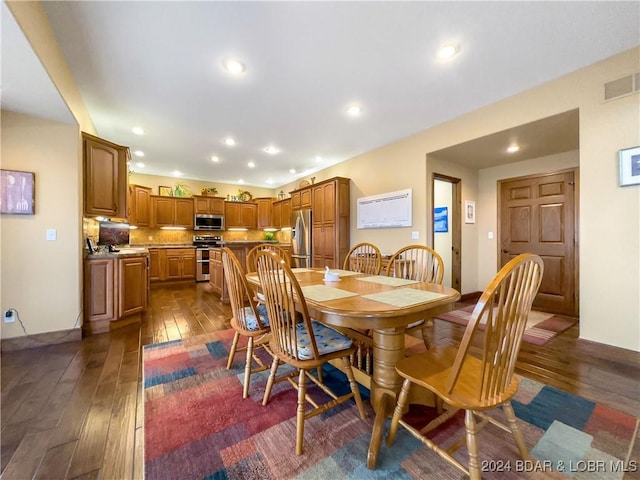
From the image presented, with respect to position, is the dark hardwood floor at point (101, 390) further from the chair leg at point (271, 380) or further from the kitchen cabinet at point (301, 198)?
the kitchen cabinet at point (301, 198)

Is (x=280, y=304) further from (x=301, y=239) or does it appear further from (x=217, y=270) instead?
(x=301, y=239)

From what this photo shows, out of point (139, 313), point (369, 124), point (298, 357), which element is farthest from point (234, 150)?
point (298, 357)

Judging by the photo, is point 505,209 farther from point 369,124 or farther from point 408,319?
point 408,319

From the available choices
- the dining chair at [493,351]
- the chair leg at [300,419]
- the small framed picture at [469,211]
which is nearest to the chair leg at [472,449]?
the dining chair at [493,351]

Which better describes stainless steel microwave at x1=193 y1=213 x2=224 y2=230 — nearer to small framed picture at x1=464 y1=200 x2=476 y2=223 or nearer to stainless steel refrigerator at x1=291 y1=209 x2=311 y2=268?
stainless steel refrigerator at x1=291 y1=209 x2=311 y2=268

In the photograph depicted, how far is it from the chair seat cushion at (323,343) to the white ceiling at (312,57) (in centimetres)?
221

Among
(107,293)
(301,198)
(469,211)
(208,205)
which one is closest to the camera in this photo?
(107,293)

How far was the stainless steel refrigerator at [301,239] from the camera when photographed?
5469 millimetres

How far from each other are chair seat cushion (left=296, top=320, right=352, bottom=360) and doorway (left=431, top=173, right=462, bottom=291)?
3319mm

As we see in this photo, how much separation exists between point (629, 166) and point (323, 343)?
306cm

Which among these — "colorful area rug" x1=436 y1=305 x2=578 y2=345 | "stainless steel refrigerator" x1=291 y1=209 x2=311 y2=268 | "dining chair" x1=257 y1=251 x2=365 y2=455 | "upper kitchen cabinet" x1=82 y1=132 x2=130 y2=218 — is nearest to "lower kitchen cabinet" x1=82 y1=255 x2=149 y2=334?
"upper kitchen cabinet" x1=82 y1=132 x2=130 y2=218

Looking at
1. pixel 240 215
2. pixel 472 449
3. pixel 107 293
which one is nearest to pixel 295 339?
pixel 472 449

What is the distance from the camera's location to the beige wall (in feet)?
8.33

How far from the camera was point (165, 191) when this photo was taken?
6.76 meters
